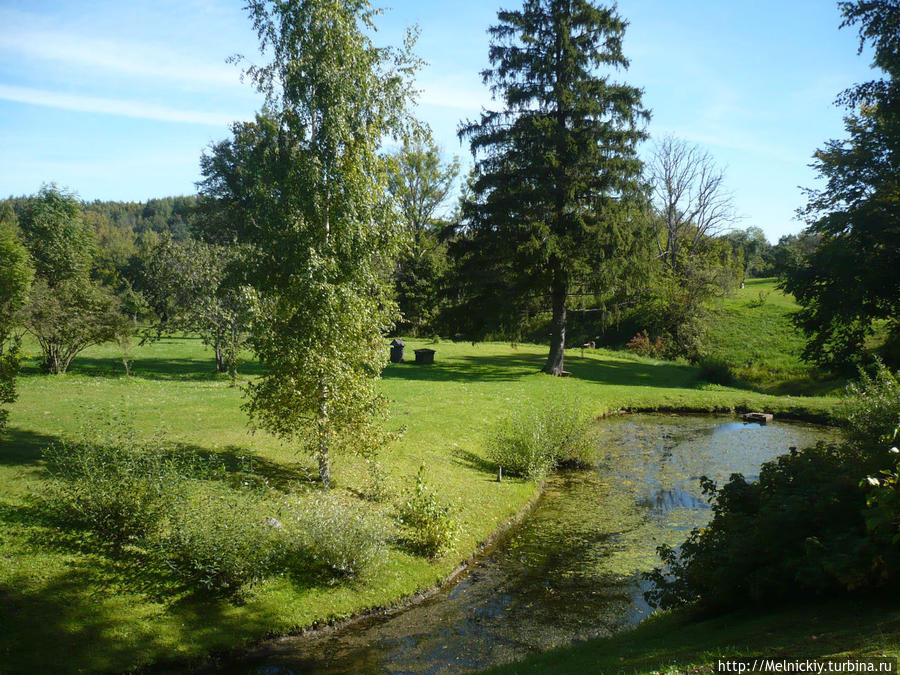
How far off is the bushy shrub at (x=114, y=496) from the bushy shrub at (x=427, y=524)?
471cm

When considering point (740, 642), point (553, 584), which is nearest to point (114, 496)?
point (553, 584)

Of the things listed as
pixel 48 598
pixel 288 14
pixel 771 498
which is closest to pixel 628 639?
pixel 771 498

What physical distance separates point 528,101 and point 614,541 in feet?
84.7

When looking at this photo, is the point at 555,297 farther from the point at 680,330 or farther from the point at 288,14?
the point at 288,14

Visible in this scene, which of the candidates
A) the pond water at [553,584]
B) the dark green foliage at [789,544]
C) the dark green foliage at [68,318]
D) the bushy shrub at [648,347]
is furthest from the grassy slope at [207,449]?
the bushy shrub at [648,347]

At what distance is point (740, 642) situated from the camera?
6.35 metres

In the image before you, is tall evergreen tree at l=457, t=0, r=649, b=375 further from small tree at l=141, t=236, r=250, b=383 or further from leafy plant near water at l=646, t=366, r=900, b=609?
leafy plant near water at l=646, t=366, r=900, b=609

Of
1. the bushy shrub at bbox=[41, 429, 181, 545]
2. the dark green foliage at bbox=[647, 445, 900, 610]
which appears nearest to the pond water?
the dark green foliage at bbox=[647, 445, 900, 610]

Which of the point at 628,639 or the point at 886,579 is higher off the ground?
the point at 886,579

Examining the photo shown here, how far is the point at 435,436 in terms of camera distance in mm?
18625

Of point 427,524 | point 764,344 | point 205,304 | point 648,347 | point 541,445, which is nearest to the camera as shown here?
point 427,524

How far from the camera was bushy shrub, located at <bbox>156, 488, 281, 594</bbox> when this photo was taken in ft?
29.4

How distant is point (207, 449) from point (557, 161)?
22.6 m

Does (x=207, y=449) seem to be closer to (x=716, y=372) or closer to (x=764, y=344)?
(x=716, y=372)
